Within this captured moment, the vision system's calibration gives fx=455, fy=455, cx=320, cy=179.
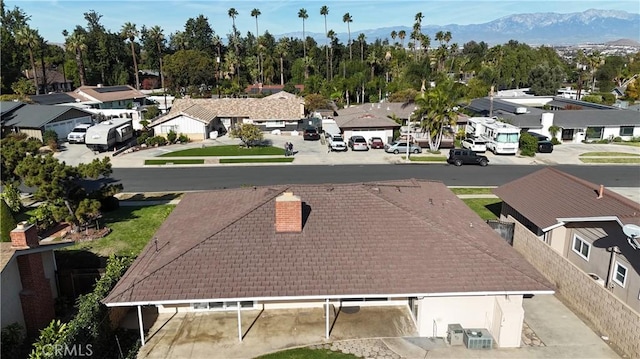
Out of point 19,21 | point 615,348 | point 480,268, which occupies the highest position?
point 19,21

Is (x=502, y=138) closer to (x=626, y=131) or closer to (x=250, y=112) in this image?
(x=626, y=131)

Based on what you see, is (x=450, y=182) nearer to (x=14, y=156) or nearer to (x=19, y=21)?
(x=14, y=156)

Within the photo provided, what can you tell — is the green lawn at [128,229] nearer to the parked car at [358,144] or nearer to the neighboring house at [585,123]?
the parked car at [358,144]

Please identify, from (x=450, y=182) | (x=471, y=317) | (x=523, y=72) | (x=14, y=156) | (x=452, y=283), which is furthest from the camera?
(x=523, y=72)

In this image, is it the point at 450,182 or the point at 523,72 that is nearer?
the point at 450,182

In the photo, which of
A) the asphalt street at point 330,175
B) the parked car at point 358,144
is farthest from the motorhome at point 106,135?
the parked car at point 358,144

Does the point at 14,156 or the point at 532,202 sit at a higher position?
the point at 14,156

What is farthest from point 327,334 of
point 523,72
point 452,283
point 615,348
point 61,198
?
point 523,72

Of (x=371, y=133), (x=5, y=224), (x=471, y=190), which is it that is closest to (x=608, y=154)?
(x=471, y=190)
